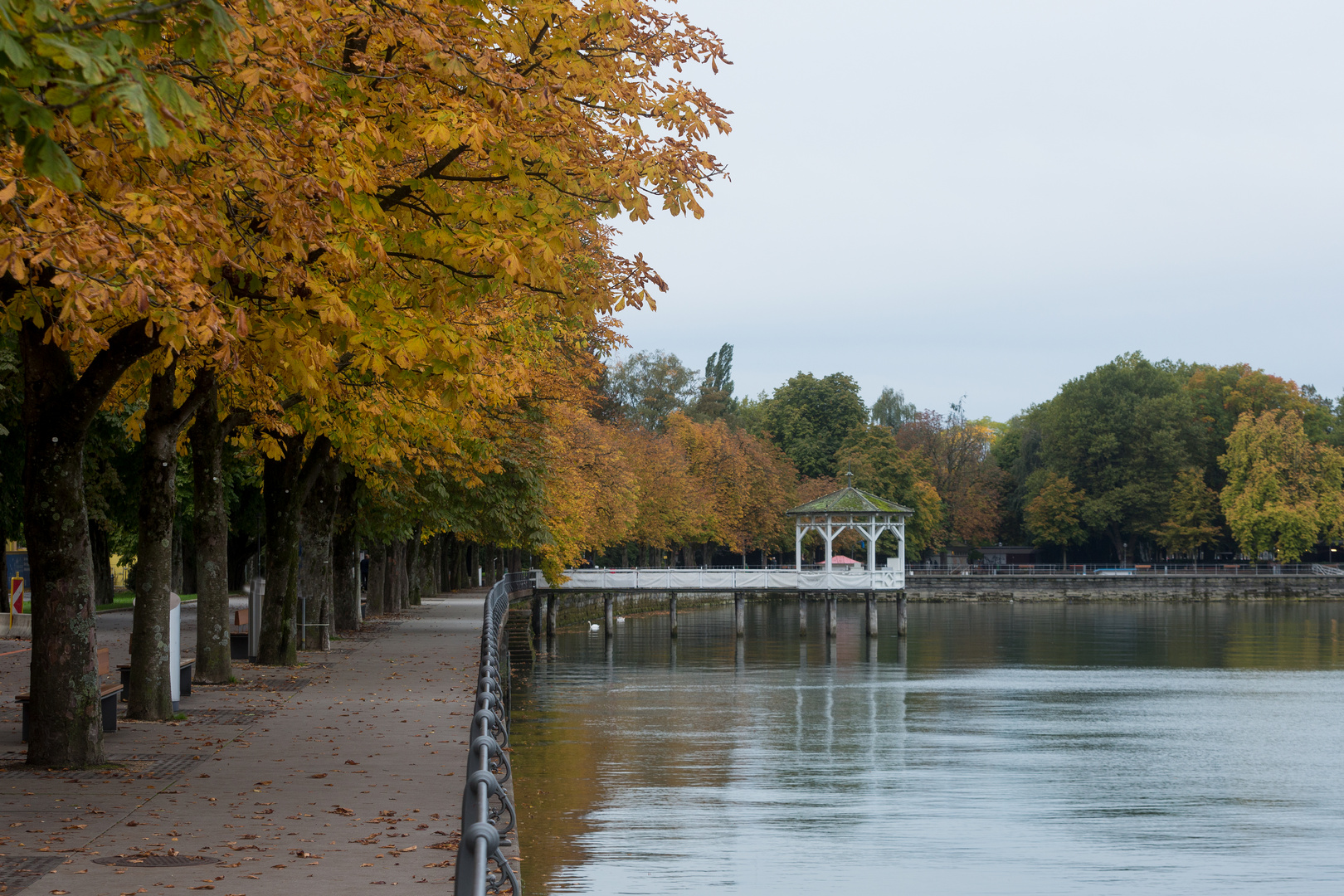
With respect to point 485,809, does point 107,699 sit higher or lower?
lower

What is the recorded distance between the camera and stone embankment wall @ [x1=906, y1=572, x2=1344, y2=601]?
303ft

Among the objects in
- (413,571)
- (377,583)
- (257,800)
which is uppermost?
(413,571)

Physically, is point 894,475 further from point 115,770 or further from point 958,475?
point 115,770

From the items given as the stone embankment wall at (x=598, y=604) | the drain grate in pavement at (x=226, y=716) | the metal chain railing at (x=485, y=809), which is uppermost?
the metal chain railing at (x=485, y=809)

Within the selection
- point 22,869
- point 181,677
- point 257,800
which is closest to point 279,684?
point 181,677

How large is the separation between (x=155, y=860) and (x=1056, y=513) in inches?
3984

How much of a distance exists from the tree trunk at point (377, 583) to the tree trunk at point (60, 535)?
34.8m

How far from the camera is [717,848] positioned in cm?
1495

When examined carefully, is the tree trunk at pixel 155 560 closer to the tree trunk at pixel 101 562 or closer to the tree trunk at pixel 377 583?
the tree trunk at pixel 101 562

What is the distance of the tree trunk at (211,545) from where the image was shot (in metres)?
19.9

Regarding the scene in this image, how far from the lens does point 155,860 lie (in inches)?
352

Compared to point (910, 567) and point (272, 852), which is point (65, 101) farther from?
point (910, 567)

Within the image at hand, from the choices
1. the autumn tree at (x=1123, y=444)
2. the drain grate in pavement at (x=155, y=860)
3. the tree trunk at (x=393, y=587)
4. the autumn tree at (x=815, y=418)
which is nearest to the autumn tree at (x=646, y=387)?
the autumn tree at (x=815, y=418)

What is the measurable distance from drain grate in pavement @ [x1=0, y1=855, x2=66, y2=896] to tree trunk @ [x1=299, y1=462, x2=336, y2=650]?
67.6 feet
